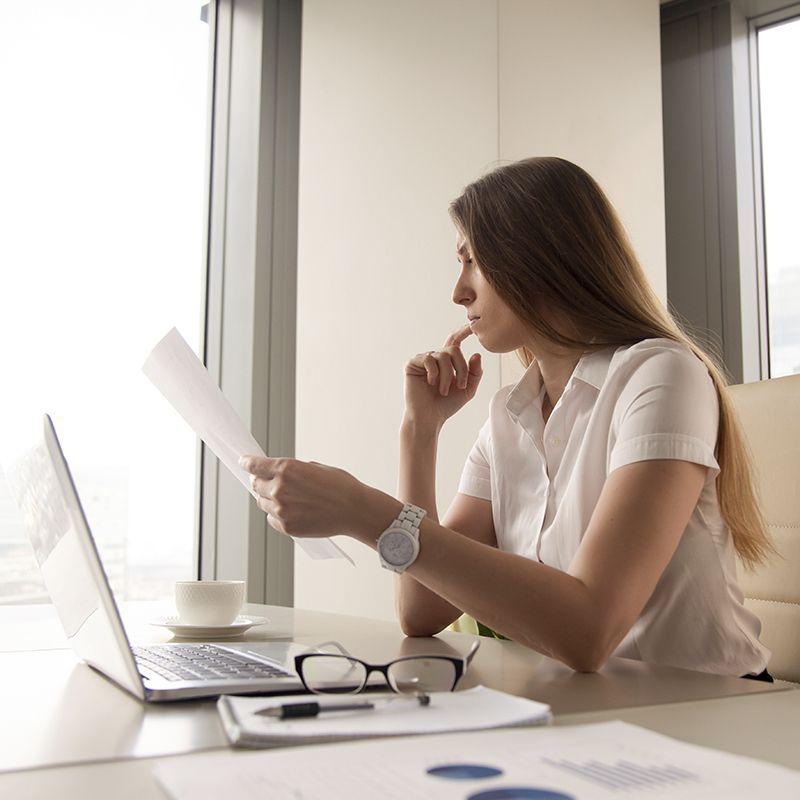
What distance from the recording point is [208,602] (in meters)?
1.16

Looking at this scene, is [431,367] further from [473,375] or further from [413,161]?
[413,161]

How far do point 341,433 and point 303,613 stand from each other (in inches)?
39.5

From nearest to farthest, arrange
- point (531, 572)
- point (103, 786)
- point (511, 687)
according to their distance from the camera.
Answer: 1. point (103, 786)
2. point (511, 687)
3. point (531, 572)

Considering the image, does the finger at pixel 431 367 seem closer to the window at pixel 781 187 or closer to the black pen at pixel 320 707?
the black pen at pixel 320 707

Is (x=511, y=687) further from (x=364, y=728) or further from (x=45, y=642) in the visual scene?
(x=45, y=642)

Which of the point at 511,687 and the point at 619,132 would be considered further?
the point at 619,132

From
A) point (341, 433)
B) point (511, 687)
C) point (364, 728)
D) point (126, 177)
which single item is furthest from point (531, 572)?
point (126, 177)

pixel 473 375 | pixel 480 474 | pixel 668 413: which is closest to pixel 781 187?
pixel 473 375

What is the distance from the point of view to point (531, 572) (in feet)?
3.10

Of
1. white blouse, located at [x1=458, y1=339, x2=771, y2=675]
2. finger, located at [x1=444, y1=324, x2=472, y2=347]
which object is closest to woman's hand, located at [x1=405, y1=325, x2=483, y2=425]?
finger, located at [x1=444, y1=324, x2=472, y2=347]

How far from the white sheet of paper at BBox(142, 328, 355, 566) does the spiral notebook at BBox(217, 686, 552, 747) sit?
1.00 feet

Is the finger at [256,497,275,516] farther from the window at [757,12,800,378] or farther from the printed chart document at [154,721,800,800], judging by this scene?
the window at [757,12,800,378]

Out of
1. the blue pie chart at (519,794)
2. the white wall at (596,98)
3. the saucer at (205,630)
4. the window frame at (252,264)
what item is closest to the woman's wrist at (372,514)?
the saucer at (205,630)

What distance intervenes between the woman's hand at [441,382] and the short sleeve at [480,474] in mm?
74
